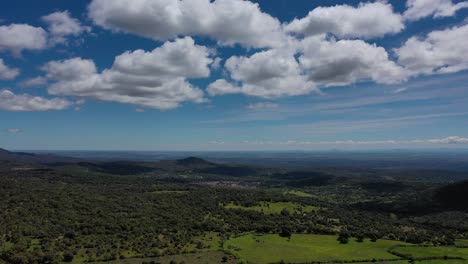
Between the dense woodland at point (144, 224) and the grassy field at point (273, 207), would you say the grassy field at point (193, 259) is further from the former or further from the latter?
the grassy field at point (273, 207)

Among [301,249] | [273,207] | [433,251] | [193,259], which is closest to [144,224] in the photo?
[193,259]

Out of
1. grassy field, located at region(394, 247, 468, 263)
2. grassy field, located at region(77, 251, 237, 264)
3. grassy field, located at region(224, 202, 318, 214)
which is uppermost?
grassy field, located at region(224, 202, 318, 214)

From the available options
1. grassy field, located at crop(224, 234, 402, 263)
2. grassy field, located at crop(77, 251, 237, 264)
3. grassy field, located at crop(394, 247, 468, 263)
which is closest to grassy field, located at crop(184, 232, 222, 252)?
grassy field, located at crop(224, 234, 402, 263)

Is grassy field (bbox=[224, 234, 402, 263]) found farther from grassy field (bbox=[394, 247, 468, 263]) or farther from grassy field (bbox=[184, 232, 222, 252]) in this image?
grassy field (bbox=[394, 247, 468, 263])

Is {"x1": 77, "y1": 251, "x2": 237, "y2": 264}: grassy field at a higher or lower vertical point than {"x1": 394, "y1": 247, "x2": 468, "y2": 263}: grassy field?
higher

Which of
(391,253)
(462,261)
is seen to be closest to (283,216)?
(391,253)

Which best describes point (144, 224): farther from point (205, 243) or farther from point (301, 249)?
point (301, 249)
